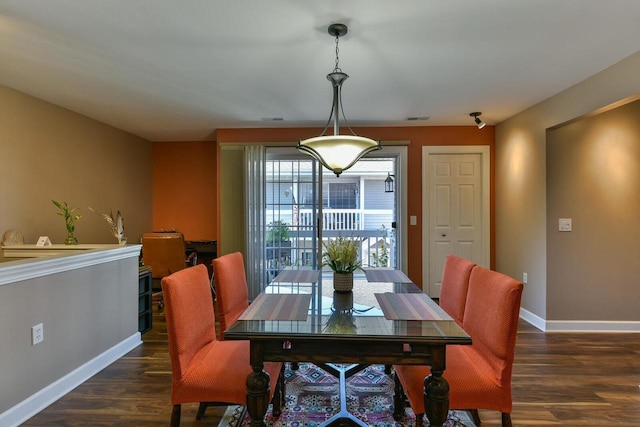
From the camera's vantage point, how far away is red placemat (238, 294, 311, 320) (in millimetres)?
1594

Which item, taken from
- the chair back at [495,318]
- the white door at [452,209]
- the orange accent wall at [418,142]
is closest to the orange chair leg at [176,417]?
the chair back at [495,318]

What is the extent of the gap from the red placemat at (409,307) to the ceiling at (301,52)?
1.64 metres

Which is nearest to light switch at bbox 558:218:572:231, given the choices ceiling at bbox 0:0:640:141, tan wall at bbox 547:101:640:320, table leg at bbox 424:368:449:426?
tan wall at bbox 547:101:640:320

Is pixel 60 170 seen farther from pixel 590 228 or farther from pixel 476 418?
pixel 590 228

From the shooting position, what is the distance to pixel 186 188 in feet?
18.1

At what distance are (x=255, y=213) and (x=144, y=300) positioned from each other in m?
1.67

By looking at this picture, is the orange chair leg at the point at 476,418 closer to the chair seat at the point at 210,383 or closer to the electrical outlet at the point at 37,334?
the chair seat at the point at 210,383

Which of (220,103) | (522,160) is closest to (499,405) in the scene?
(522,160)

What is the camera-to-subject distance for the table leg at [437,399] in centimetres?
140

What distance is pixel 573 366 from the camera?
271 cm

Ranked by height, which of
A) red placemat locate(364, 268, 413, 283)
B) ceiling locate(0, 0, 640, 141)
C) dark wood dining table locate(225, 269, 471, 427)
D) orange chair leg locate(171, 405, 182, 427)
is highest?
ceiling locate(0, 0, 640, 141)

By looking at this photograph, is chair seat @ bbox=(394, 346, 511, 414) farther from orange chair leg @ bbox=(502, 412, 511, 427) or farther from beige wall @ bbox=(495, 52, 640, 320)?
beige wall @ bbox=(495, 52, 640, 320)

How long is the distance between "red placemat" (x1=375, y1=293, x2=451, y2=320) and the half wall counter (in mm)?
2131

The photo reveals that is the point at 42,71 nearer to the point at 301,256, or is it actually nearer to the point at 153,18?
the point at 153,18
